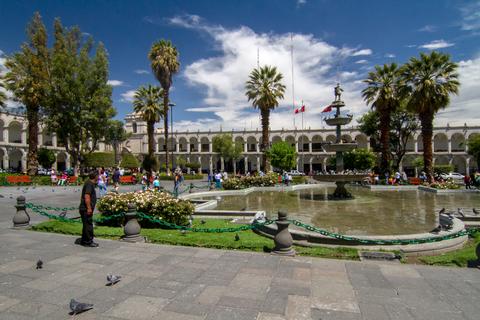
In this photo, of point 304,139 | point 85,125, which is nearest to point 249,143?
point 304,139

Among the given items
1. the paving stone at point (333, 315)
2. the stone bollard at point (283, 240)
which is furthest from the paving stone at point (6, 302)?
the stone bollard at point (283, 240)

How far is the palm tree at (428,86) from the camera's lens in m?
23.9

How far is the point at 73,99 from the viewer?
25625 millimetres

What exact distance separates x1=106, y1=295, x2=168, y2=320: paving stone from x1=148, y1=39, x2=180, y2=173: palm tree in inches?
1140

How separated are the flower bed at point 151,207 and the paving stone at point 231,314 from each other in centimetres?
501

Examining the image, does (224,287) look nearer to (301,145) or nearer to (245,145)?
(245,145)

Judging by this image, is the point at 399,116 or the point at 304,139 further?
the point at 304,139

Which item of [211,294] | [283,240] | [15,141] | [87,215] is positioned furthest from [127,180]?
[15,141]

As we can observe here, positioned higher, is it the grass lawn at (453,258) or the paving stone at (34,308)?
the paving stone at (34,308)

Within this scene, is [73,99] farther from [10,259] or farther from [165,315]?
[165,315]

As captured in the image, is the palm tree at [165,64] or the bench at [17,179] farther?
the palm tree at [165,64]

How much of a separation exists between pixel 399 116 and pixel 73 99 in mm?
36420

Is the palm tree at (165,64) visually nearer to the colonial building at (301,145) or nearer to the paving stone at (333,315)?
the colonial building at (301,145)

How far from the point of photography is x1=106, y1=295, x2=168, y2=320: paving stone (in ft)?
12.1
